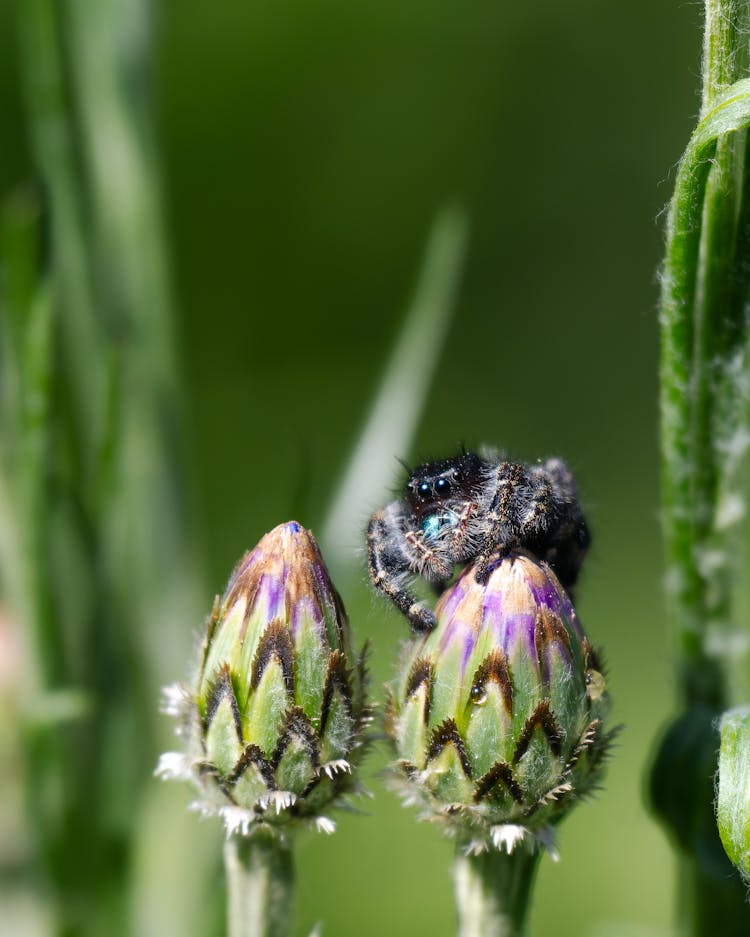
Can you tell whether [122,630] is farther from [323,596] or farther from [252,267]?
[252,267]

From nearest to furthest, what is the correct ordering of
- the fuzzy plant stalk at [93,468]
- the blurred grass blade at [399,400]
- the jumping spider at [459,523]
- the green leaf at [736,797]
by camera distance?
the green leaf at [736,797] < the jumping spider at [459,523] < the fuzzy plant stalk at [93,468] < the blurred grass blade at [399,400]

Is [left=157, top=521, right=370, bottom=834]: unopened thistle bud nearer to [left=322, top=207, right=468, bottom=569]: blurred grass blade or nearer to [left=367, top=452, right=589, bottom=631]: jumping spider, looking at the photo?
[left=367, top=452, right=589, bottom=631]: jumping spider

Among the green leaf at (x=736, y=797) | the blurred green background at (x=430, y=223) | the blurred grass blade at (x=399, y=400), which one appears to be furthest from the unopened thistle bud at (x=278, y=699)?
the blurred green background at (x=430, y=223)

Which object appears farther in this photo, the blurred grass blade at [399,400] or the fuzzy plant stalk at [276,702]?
the blurred grass blade at [399,400]

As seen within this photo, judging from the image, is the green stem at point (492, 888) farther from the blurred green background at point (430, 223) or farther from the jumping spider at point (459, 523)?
the blurred green background at point (430, 223)

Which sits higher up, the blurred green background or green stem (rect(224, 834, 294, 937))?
the blurred green background

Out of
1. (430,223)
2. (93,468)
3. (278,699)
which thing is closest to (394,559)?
(278,699)

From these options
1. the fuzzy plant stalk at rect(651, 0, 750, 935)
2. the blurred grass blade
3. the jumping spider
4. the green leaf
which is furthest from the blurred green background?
the green leaf
